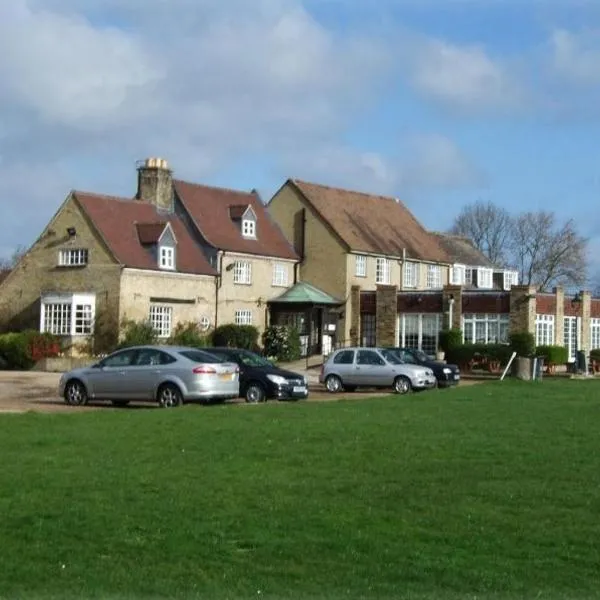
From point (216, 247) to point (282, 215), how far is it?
24.1 ft

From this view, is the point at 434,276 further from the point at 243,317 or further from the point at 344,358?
the point at 344,358

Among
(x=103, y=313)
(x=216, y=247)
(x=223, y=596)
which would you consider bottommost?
(x=223, y=596)

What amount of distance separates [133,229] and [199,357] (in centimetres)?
2441

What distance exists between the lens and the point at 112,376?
98.2 ft

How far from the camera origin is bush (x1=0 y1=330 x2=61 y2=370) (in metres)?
49.4

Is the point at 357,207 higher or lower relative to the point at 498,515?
higher

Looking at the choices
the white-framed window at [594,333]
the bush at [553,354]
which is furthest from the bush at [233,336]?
the white-framed window at [594,333]

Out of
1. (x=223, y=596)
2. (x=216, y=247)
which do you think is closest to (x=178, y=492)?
(x=223, y=596)

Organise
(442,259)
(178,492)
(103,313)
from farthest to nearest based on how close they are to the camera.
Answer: (442,259) < (103,313) < (178,492)

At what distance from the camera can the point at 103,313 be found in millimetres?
50844

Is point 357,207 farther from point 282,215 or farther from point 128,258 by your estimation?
point 128,258

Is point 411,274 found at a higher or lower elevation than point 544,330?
higher

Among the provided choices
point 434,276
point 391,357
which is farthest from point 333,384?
point 434,276

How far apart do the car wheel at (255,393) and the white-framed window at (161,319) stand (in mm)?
20814
